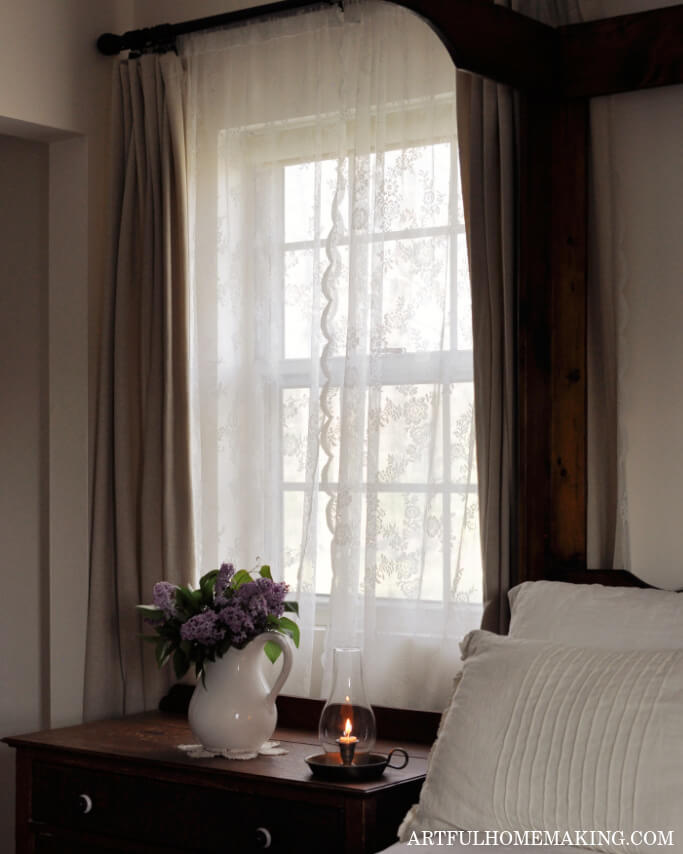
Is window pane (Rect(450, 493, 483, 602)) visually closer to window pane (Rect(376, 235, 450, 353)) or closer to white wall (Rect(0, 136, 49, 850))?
window pane (Rect(376, 235, 450, 353))

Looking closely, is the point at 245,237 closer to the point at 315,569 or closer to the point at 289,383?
the point at 289,383

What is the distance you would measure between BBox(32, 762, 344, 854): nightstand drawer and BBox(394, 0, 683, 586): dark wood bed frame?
68 centimetres

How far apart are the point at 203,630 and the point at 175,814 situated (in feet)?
1.29

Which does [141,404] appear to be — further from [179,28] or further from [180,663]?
[179,28]

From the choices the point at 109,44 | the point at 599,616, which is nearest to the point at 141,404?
the point at 109,44

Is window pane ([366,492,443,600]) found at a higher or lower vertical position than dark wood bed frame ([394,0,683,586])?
lower

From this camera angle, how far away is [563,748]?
6.17 ft

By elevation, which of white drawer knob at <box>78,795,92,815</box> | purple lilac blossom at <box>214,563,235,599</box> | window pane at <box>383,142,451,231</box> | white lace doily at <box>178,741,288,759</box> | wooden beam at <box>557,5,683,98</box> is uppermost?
wooden beam at <box>557,5,683,98</box>

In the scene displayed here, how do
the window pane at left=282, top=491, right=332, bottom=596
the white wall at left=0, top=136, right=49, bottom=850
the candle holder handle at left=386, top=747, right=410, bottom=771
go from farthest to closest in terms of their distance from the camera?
the white wall at left=0, top=136, right=49, bottom=850
the window pane at left=282, top=491, right=332, bottom=596
the candle holder handle at left=386, top=747, right=410, bottom=771

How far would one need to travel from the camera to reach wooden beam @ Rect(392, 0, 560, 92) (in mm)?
2311

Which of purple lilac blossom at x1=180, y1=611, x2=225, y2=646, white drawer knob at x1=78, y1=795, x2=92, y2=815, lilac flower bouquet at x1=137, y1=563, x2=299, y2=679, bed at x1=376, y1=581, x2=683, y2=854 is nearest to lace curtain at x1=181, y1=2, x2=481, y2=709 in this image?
lilac flower bouquet at x1=137, y1=563, x2=299, y2=679

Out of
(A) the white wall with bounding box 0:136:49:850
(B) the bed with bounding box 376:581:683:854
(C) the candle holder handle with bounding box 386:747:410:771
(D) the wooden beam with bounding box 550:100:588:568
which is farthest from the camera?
(A) the white wall with bounding box 0:136:49:850

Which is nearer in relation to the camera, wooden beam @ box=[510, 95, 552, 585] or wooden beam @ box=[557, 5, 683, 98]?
wooden beam @ box=[557, 5, 683, 98]

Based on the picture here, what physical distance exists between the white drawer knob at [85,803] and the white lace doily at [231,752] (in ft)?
0.77
